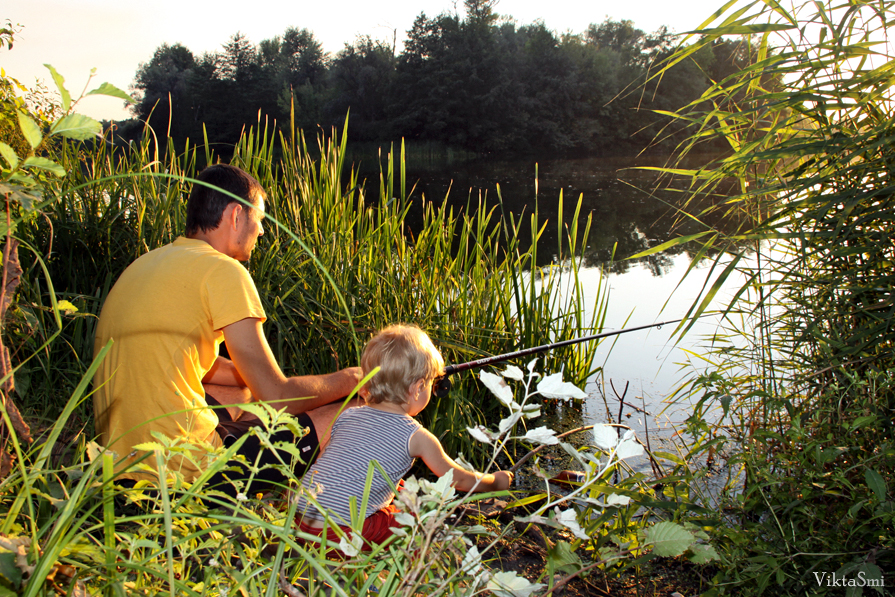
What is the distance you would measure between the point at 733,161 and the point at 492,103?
3388cm

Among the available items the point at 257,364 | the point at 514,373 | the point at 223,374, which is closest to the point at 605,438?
the point at 514,373

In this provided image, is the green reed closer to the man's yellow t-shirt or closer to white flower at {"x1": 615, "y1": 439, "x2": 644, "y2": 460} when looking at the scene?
the man's yellow t-shirt

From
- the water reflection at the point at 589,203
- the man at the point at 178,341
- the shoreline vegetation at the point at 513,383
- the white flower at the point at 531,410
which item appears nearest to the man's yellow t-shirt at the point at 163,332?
the man at the point at 178,341

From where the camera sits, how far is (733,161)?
196 cm

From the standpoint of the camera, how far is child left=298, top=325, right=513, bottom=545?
1608 mm

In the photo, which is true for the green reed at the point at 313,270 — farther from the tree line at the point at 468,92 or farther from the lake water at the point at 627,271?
the tree line at the point at 468,92

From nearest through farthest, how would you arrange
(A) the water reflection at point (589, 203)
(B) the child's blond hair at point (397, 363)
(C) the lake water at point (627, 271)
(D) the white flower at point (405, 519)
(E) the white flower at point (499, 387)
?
(D) the white flower at point (405, 519), (E) the white flower at point (499, 387), (B) the child's blond hair at point (397, 363), (C) the lake water at point (627, 271), (A) the water reflection at point (589, 203)

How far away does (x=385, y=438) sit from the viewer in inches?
67.2

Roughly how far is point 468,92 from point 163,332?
1413 inches

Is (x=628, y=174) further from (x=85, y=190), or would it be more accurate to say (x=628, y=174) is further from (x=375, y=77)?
(x=375, y=77)

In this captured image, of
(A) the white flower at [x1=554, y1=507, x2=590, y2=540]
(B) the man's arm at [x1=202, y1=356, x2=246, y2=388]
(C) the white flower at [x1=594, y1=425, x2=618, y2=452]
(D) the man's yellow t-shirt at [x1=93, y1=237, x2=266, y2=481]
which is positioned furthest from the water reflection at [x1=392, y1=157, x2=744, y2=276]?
(A) the white flower at [x1=554, y1=507, x2=590, y2=540]

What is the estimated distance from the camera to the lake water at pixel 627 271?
4.21m

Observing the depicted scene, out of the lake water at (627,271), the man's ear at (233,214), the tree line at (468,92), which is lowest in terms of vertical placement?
the lake water at (627,271)

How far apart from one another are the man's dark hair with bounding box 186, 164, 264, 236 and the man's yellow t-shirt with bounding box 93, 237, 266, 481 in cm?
21
